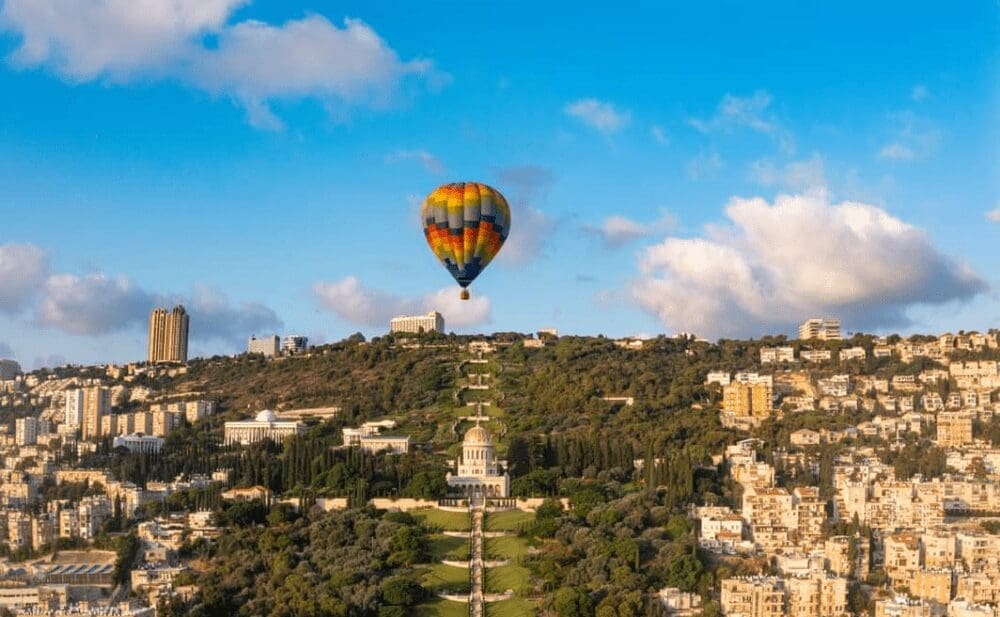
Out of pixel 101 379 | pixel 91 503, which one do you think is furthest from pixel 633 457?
pixel 101 379

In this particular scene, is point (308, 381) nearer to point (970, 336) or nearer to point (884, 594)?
point (970, 336)

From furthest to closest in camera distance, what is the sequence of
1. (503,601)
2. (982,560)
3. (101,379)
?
(101,379)
(982,560)
(503,601)

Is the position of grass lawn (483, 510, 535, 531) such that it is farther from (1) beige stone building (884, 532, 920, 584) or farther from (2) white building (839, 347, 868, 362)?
(2) white building (839, 347, 868, 362)

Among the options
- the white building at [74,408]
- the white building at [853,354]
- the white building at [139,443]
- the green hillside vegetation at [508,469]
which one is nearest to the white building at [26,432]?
the white building at [74,408]

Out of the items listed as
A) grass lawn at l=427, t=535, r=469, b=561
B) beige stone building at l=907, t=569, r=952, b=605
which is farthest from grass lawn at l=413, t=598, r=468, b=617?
beige stone building at l=907, t=569, r=952, b=605

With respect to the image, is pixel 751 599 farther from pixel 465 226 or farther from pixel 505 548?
pixel 465 226

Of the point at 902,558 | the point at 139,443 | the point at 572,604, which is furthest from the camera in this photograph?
the point at 139,443

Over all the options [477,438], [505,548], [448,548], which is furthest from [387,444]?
[505,548]

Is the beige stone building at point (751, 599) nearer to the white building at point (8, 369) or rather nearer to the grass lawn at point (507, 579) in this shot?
the grass lawn at point (507, 579)
